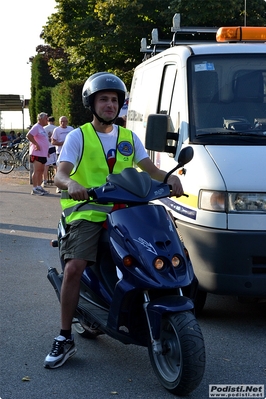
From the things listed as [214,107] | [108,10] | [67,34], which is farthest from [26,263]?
[67,34]

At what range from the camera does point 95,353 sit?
17.8ft

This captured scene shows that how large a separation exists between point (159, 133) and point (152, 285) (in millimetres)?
2330

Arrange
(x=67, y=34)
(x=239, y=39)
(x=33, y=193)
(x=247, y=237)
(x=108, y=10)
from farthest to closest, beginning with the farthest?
(x=67, y=34), (x=108, y=10), (x=33, y=193), (x=239, y=39), (x=247, y=237)

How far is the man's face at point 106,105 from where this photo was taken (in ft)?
16.9

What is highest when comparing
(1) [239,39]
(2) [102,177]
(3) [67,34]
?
(3) [67,34]

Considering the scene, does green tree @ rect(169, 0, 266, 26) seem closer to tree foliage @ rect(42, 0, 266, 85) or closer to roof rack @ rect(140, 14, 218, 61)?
tree foliage @ rect(42, 0, 266, 85)

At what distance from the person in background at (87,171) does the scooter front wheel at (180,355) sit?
740 millimetres

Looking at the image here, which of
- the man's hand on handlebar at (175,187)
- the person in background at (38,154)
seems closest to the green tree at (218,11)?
the person in background at (38,154)

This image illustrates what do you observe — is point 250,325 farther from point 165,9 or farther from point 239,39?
point 165,9

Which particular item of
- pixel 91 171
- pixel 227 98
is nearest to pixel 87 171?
pixel 91 171

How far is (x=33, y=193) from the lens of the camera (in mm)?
17453

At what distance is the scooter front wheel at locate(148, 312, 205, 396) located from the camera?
4.30 meters

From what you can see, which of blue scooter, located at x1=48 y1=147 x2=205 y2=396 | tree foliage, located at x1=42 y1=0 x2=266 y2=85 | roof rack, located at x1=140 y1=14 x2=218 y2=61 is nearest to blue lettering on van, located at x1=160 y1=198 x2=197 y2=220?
blue scooter, located at x1=48 y1=147 x2=205 y2=396

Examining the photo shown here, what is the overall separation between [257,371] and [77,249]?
138cm
